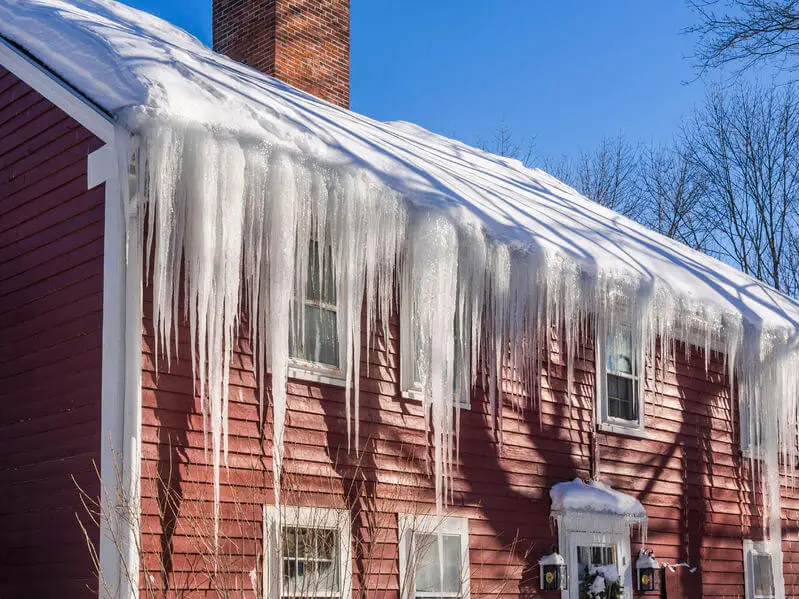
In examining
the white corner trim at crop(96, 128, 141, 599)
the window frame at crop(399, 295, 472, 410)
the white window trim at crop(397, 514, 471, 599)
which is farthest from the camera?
the window frame at crop(399, 295, 472, 410)

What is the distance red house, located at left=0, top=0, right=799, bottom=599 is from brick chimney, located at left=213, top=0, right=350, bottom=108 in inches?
80.0

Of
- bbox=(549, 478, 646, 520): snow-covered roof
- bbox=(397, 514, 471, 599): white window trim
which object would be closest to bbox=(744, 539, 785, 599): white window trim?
bbox=(549, 478, 646, 520): snow-covered roof

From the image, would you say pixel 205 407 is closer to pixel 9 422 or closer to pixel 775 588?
pixel 9 422

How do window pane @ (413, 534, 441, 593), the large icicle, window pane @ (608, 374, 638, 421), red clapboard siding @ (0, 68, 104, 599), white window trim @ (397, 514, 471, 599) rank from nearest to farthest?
the large icicle
red clapboard siding @ (0, 68, 104, 599)
white window trim @ (397, 514, 471, 599)
window pane @ (413, 534, 441, 593)
window pane @ (608, 374, 638, 421)

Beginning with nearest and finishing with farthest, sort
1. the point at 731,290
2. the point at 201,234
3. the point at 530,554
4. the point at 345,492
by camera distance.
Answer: the point at 201,234 < the point at 345,492 < the point at 530,554 < the point at 731,290

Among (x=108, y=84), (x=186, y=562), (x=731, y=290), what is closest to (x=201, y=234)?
(x=108, y=84)

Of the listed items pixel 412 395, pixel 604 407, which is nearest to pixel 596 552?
pixel 604 407

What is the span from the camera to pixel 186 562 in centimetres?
780

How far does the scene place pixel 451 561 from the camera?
32.0 feet

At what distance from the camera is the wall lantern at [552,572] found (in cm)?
1037

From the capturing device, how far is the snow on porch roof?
309 inches

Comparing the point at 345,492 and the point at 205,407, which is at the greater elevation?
the point at 205,407

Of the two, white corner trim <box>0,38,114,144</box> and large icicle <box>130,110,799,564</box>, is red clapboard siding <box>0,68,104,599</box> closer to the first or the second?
white corner trim <box>0,38,114,144</box>

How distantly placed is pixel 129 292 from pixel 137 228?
46cm
